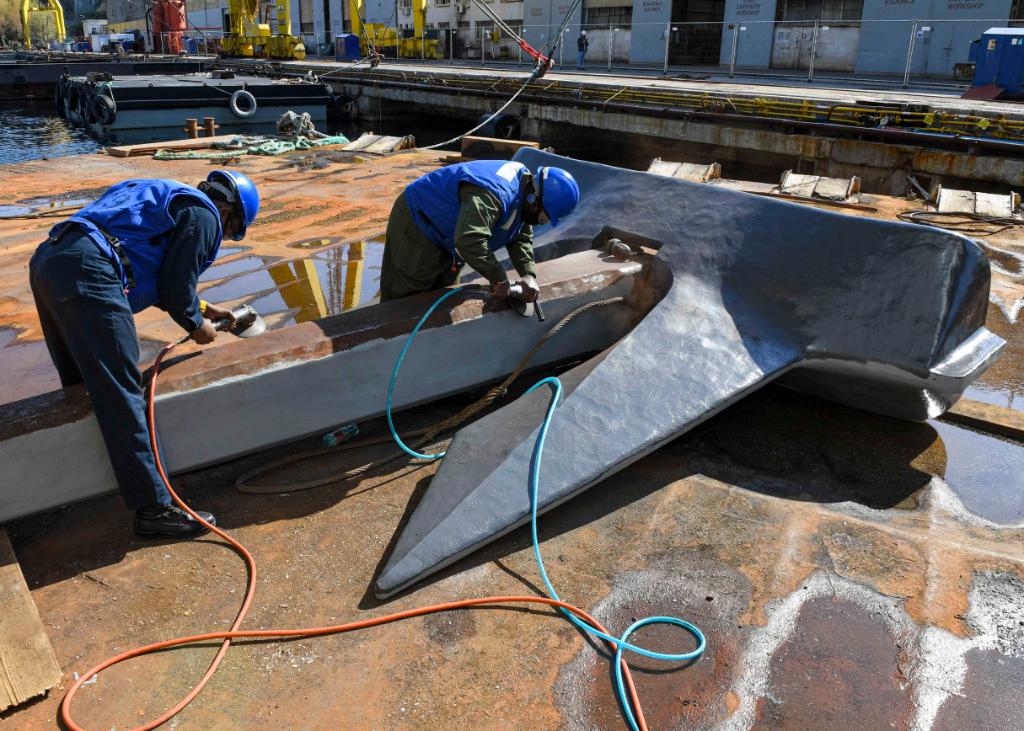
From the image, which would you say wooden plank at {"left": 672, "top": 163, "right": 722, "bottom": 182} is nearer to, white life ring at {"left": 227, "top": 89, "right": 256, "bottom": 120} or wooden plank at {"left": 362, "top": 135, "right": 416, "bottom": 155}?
wooden plank at {"left": 362, "top": 135, "right": 416, "bottom": 155}

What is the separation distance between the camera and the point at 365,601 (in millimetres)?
2793

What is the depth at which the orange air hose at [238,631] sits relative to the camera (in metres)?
2.31

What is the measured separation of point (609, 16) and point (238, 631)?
31.6 m

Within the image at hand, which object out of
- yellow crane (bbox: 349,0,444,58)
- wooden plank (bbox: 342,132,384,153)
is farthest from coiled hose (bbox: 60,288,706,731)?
yellow crane (bbox: 349,0,444,58)

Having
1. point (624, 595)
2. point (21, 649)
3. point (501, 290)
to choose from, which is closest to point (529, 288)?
point (501, 290)

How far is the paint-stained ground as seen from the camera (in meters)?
2.37

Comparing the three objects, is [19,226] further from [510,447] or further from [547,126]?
[547,126]

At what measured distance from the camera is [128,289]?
292cm

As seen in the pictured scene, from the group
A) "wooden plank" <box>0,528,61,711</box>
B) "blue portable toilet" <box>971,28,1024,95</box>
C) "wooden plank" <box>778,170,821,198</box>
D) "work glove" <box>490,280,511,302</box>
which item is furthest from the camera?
"blue portable toilet" <box>971,28,1024,95</box>

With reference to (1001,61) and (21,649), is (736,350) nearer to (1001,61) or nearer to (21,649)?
(21,649)

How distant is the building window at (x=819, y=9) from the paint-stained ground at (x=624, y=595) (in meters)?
22.6

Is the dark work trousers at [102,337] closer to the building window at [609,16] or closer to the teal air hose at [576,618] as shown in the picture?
the teal air hose at [576,618]

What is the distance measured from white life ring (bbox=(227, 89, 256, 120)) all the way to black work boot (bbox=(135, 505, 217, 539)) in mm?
21374

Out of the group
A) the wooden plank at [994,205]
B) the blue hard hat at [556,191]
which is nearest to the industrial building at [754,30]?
the wooden plank at [994,205]
